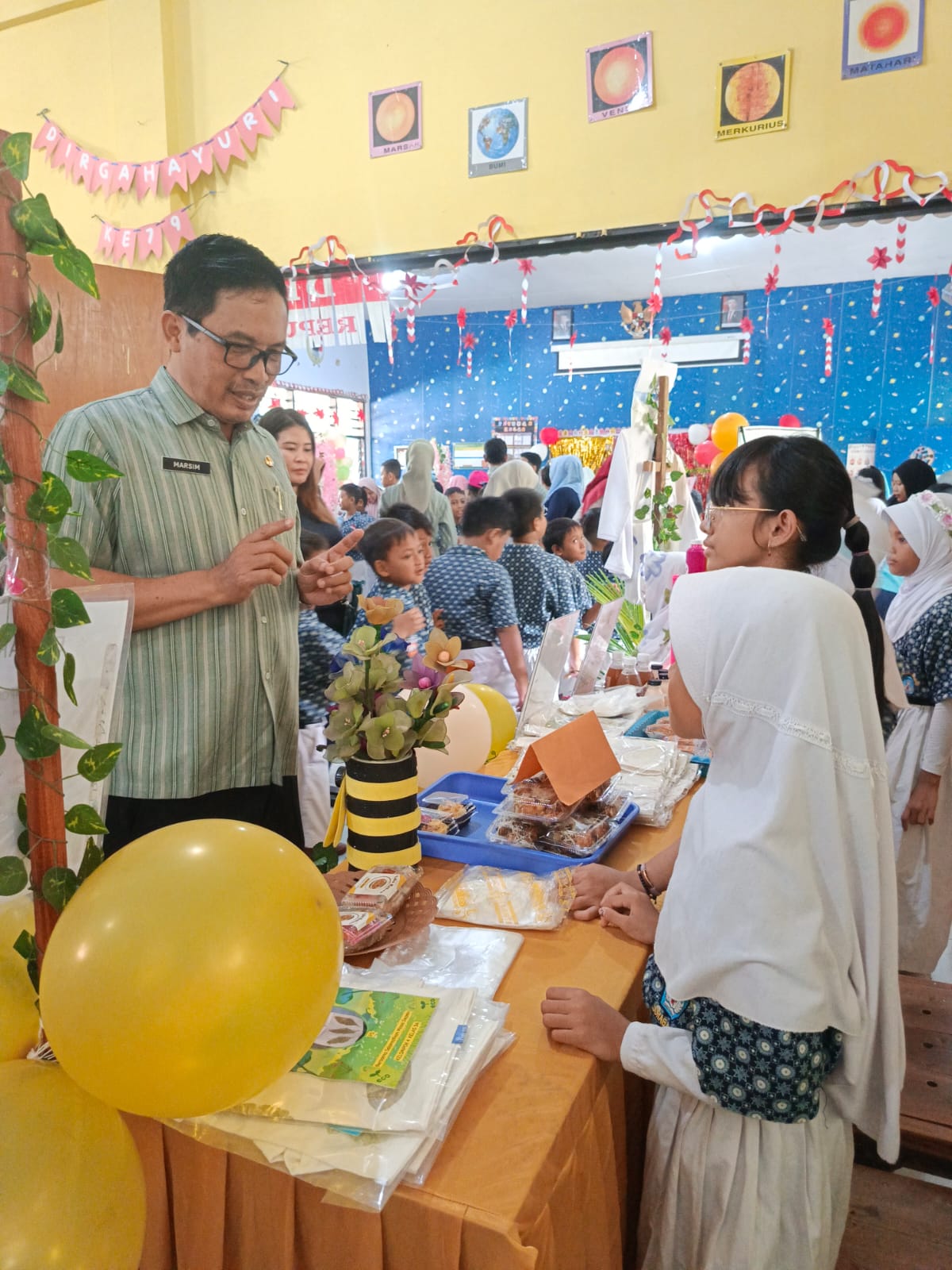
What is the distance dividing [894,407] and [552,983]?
859cm

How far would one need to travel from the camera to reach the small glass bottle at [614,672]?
304 cm

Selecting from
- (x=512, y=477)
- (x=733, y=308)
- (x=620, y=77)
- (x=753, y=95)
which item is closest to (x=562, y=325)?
(x=733, y=308)

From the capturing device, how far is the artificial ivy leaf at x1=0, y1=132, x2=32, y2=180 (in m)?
0.70

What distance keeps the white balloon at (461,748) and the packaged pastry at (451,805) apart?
0.49 feet

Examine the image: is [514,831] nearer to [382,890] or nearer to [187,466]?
[382,890]

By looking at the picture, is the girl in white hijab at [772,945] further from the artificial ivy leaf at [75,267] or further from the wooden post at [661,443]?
the wooden post at [661,443]

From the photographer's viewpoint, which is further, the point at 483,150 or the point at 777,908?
the point at 483,150

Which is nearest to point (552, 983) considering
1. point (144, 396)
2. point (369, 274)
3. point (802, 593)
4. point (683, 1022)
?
point (683, 1022)

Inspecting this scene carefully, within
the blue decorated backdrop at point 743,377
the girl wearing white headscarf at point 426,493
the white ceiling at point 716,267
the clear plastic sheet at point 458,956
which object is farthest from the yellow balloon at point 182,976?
the blue decorated backdrop at point 743,377

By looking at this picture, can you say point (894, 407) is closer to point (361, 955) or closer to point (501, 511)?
point (501, 511)

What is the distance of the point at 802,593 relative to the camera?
1.03 metres

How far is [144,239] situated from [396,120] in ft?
4.20

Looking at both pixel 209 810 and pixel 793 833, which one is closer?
pixel 793 833

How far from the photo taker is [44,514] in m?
0.76
